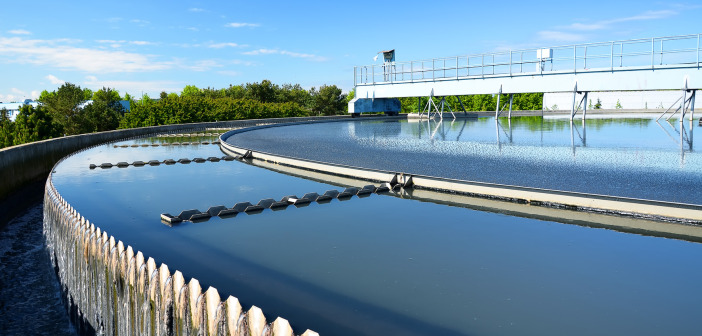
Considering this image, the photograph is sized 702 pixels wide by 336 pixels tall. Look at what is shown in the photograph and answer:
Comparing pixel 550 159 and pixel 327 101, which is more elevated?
pixel 327 101

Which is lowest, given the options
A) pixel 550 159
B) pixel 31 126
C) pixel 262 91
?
pixel 550 159

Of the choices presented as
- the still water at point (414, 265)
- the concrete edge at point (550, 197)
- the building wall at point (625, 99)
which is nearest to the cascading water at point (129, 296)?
the still water at point (414, 265)

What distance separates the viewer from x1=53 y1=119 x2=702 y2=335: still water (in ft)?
19.9

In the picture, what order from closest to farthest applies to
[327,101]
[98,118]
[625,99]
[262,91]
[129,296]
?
1. [129,296]
2. [98,118]
3. [625,99]
4. [262,91]
5. [327,101]

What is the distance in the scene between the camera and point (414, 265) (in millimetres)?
7871

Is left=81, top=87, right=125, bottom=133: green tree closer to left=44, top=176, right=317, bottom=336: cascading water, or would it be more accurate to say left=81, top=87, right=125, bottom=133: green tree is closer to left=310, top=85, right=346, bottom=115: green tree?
left=310, top=85, right=346, bottom=115: green tree

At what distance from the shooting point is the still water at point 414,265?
605 cm

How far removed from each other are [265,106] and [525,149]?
4497 cm

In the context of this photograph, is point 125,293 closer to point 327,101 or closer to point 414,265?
point 414,265

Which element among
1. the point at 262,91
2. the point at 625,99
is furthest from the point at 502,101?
the point at 262,91

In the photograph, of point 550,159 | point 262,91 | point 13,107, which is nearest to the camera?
point 550,159

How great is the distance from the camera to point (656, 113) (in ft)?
194

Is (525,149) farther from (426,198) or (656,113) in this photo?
(656,113)

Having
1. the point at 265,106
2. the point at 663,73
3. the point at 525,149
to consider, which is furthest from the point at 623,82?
the point at 265,106
